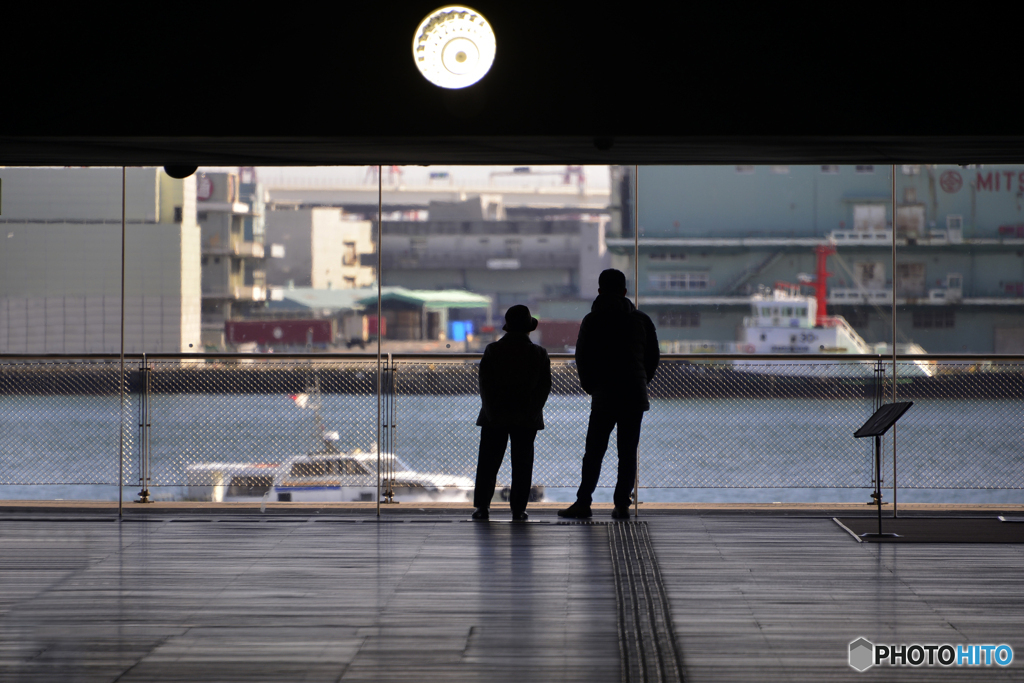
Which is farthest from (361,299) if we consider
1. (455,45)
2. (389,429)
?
(455,45)

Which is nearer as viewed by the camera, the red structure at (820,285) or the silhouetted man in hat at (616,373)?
the silhouetted man in hat at (616,373)

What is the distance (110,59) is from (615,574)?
2.13m

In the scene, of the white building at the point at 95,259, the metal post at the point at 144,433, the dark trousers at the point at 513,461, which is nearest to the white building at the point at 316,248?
the white building at the point at 95,259

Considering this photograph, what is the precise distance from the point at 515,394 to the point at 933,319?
87.9ft

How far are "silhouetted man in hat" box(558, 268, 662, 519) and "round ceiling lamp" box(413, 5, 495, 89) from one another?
5.88 feet

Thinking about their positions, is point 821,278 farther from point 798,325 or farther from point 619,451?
point 619,451

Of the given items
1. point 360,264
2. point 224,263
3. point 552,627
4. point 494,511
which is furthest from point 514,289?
point 552,627

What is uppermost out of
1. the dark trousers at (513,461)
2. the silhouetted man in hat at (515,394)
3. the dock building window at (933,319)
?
the dock building window at (933,319)

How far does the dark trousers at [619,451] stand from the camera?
4.18 meters

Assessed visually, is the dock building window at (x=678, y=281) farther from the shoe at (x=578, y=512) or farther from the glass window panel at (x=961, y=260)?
the shoe at (x=578, y=512)

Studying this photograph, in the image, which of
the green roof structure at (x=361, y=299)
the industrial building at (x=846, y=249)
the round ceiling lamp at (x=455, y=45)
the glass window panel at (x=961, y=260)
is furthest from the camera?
the green roof structure at (x=361, y=299)

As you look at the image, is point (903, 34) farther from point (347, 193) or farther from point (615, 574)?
point (347, 193)

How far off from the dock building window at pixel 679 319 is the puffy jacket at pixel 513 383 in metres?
24.8

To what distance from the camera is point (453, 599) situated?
2.87 meters
